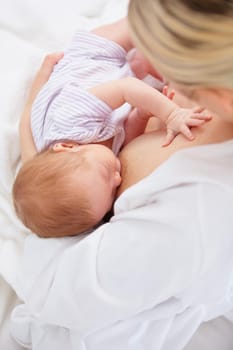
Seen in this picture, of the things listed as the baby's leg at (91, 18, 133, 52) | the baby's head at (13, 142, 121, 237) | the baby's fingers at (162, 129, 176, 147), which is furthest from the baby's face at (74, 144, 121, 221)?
the baby's leg at (91, 18, 133, 52)

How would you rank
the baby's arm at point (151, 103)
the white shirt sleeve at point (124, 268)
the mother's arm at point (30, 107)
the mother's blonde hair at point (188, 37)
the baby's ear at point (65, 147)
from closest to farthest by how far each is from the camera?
the mother's blonde hair at point (188, 37)
the white shirt sleeve at point (124, 268)
the baby's arm at point (151, 103)
the baby's ear at point (65, 147)
the mother's arm at point (30, 107)

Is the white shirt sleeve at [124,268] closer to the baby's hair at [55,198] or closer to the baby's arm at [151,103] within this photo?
the baby's hair at [55,198]

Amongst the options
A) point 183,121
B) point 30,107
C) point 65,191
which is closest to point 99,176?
point 65,191

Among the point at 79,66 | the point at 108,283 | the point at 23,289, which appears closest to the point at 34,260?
the point at 23,289

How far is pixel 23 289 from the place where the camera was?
0.93 metres

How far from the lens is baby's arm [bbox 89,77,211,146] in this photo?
0.84 meters

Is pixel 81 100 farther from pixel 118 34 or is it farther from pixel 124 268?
pixel 124 268

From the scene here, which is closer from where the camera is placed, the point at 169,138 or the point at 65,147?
the point at 169,138

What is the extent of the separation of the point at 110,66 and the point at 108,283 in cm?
51

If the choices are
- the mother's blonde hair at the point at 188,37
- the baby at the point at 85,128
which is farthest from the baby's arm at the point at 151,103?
the mother's blonde hair at the point at 188,37

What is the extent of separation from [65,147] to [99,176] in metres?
0.10

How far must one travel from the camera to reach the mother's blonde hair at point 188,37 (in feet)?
1.77

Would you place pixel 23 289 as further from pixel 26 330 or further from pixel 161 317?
pixel 161 317

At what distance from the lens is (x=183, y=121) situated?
0.84 m
